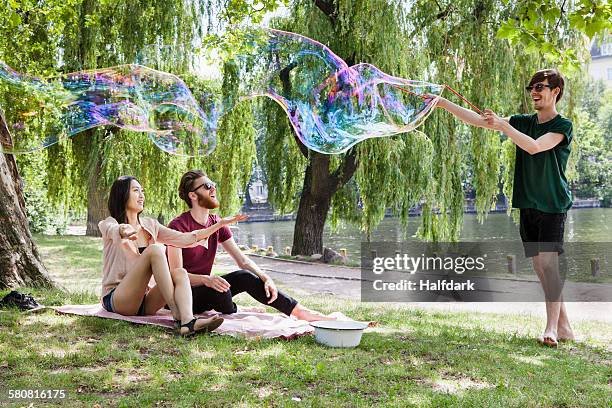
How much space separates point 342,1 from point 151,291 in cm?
710

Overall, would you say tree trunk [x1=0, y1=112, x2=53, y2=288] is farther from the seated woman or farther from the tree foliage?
the tree foliage

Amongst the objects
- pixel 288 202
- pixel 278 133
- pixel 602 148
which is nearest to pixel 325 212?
pixel 288 202

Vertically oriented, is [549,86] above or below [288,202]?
above

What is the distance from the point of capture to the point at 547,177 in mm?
4297

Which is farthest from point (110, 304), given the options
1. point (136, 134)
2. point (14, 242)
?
point (136, 134)

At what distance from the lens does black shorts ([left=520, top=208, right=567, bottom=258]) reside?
4.26 m

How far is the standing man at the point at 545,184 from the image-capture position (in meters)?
4.23

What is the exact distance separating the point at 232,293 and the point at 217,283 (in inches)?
12.4

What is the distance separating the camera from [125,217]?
14.0ft

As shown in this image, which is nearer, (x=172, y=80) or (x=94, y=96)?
(x=94, y=96)

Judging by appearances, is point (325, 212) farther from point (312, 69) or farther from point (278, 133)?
point (312, 69)

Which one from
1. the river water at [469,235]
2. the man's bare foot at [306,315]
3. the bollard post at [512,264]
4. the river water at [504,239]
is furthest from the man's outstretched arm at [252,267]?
the river water at [469,235]

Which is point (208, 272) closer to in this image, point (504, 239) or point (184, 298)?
point (184, 298)

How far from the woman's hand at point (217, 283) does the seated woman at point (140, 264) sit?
0.83ft
